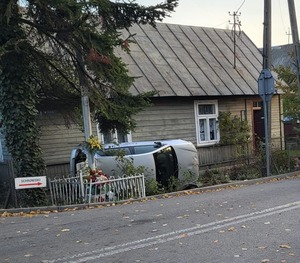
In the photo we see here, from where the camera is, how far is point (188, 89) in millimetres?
18203

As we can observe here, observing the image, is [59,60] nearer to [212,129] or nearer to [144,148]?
[144,148]

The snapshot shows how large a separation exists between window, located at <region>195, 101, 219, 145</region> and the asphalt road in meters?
8.55

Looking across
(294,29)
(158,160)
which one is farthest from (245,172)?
(294,29)

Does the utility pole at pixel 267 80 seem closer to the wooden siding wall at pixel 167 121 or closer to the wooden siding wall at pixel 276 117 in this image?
the wooden siding wall at pixel 167 121

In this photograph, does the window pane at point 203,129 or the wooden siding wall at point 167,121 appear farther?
the window pane at point 203,129

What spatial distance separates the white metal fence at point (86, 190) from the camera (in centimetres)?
1067

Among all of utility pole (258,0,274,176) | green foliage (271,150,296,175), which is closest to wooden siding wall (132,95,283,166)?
green foliage (271,150,296,175)

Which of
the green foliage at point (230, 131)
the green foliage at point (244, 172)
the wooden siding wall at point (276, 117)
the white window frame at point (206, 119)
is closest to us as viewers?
the green foliage at point (244, 172)

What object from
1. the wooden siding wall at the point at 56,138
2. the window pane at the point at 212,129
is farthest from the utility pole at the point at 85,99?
the window pane at the point at 212,129

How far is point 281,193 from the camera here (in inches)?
445

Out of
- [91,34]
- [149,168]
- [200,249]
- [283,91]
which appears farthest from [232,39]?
[200,249]

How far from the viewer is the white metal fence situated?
10672 mm

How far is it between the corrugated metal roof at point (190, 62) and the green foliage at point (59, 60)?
4.82 m

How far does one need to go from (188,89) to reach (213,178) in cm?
486
